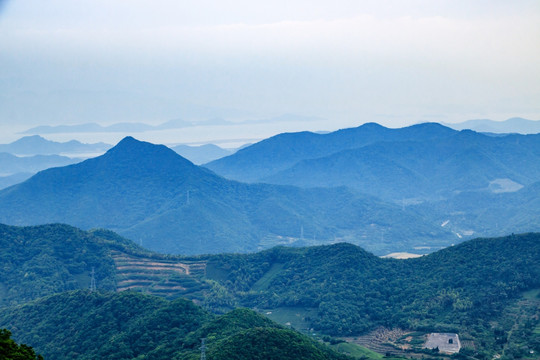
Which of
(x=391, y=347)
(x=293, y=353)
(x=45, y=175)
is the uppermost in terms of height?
(x=45, y=175)

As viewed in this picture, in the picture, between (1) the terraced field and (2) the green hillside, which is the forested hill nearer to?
(2) the green hillside

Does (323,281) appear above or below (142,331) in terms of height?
below

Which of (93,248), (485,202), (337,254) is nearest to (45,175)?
(93,248)

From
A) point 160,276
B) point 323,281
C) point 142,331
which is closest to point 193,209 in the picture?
point 160,276

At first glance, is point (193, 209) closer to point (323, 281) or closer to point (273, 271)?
point (273, 271)

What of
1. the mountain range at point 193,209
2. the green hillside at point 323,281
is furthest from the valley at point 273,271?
the mountain range at point 193,209

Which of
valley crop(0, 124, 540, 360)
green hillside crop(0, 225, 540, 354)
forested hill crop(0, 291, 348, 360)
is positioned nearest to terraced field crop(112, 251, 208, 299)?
green hillside crop(0, 225, 540, 354)

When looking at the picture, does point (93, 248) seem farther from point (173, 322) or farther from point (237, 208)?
point (237, 208)

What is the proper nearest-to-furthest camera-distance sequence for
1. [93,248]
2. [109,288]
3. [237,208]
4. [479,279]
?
[479,279]
[109,288]
[93,248]
[237,208]
